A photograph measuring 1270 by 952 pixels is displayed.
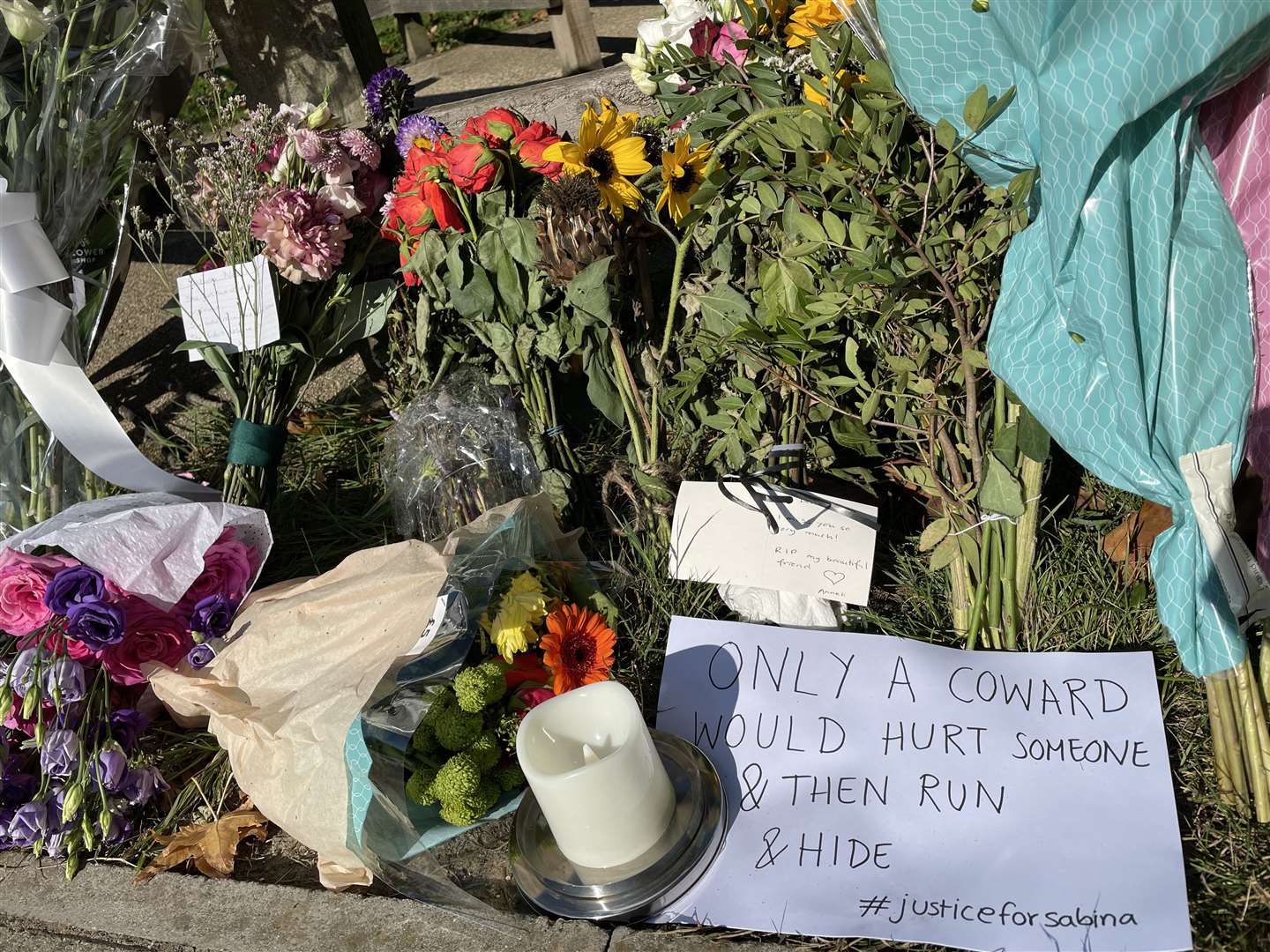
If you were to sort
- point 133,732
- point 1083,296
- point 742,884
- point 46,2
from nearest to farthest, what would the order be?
1. point 1083,296
2. point 742,884
3. point 133,732
4. point 46,2

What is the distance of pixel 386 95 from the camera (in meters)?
2.02

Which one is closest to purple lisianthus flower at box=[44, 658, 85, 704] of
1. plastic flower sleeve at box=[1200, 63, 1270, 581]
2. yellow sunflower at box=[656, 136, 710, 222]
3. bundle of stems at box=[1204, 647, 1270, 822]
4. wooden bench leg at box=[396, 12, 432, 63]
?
yellow sunflower at box=[656, 136, 710, 222]

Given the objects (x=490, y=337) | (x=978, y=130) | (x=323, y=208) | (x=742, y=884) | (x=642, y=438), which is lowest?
(x=742, y=884)

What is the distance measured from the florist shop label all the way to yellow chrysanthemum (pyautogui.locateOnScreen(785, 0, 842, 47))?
0.85m

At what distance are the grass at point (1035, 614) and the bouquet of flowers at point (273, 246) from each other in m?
0.22

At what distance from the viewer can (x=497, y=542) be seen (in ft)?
4.95

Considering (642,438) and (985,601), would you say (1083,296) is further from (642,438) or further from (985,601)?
(642,438)

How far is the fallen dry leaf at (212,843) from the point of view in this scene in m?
1.44

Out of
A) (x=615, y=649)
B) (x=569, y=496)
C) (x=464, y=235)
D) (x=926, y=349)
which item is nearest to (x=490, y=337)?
(x=464, y=235)

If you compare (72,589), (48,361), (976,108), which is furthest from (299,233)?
(976,108)

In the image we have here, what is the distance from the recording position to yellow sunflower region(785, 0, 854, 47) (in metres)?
1.42

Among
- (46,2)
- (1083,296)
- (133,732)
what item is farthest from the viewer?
(46,2)

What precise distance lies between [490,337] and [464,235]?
7.2 inches

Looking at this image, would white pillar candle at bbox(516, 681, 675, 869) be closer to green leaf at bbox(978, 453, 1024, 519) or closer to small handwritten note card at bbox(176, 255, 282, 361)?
green leaf at bbox(978, 453, 1024, 519)
